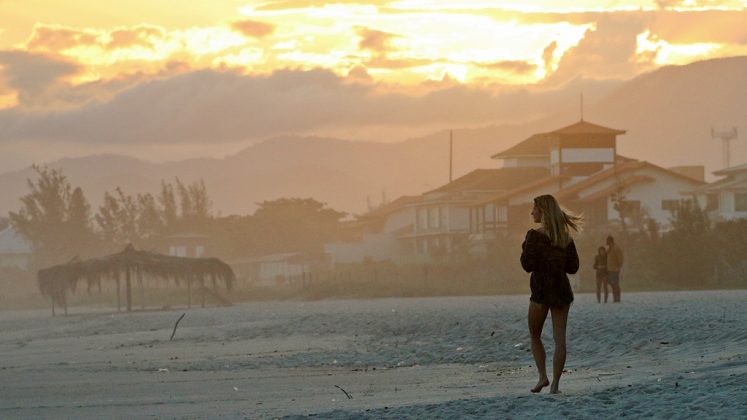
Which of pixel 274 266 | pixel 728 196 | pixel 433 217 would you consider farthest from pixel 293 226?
pixel 728 196

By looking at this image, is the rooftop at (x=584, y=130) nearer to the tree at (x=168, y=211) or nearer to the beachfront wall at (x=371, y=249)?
the beachfront wall at (x=371, y=249)

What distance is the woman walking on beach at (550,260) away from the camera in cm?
1366

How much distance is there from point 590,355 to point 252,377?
492 centimetres

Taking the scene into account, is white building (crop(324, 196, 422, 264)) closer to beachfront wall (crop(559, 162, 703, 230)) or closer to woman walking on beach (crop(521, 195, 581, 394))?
beachfront wall (crop(559, 162, 703, 230))

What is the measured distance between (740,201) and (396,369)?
6141cm

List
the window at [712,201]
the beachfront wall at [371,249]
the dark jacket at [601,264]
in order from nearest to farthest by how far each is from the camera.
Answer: the dark jacket at [601,264] < the window at [712,201] < the beachfront wall at [371,249]

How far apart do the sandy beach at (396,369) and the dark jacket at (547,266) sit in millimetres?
969

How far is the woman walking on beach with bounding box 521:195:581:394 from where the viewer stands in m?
13.7

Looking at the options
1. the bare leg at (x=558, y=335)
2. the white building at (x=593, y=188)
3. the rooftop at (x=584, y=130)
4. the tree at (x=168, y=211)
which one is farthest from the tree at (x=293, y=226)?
the bare leg at (x=558, y=335)

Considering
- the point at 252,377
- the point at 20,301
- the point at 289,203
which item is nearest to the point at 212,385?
the point at 252,377

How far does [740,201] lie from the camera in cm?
7912

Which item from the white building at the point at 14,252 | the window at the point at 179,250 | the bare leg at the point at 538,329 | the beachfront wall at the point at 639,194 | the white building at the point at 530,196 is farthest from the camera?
the white building at the point at 14,252

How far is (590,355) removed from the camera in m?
21.1

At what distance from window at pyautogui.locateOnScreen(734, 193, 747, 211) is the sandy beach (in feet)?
158
